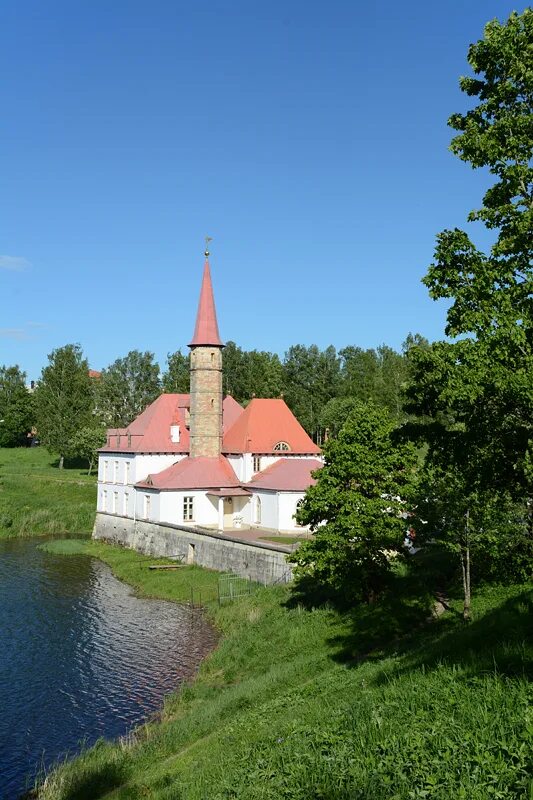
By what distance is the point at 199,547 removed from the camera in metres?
39.4

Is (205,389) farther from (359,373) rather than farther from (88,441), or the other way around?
(359,373)

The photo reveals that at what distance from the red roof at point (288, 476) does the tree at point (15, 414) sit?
226 feet

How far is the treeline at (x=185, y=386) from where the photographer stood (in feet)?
257

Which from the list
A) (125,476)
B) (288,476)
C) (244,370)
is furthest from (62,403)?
(288,476)

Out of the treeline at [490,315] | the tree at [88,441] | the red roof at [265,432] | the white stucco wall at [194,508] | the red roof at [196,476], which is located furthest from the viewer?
the tree at [88,441]

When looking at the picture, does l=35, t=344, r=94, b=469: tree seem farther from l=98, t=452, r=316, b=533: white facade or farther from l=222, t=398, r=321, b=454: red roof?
l=222, t=398, r=321, b=454: red roof

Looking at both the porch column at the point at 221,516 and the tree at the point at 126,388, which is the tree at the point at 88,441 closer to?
the tree at the point at 126,388

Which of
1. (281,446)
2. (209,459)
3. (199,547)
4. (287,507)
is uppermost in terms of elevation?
(281,446)

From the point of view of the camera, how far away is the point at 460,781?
774cm

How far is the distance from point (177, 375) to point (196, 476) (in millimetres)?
43761

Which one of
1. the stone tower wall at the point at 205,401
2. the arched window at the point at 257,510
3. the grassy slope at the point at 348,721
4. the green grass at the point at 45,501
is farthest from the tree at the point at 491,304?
the green grass at the point at 45,501

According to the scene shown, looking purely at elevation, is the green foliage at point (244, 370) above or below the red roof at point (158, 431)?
above

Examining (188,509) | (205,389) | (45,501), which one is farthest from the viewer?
(45,501)

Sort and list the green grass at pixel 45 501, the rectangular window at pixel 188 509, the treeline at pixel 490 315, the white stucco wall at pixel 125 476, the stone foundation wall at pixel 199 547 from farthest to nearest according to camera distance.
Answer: the green grass at pixel 45 501, the white stucco wall at pixel 125 476, the rectangular window at pixel 188 509, the stone foundation wall at pixel 199 547, the treeline at pixel 490 315
